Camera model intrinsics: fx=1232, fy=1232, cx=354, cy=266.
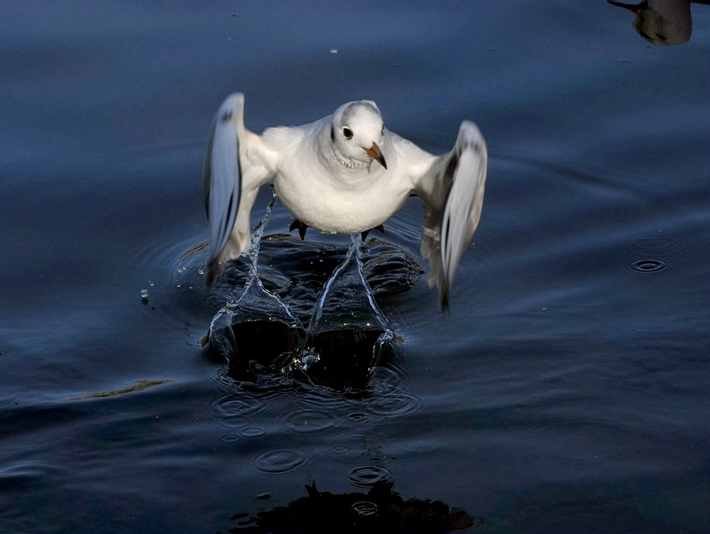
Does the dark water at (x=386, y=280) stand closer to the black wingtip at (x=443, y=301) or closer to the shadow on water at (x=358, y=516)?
the shadow on water at (x=358, y=516)

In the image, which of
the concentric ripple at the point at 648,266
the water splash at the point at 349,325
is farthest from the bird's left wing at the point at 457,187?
the concentric ripple at the point at 648,266

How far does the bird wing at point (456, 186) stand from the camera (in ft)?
16.8

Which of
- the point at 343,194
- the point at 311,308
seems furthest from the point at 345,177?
the point at 311,308

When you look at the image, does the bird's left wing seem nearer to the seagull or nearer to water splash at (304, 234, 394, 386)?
the seagull

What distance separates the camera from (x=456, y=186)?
5.11 meters

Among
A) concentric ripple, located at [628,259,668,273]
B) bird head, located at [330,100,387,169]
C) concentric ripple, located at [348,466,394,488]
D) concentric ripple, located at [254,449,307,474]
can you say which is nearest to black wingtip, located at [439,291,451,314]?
bird head, located at [330,100,387,169]

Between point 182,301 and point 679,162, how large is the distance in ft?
10.3

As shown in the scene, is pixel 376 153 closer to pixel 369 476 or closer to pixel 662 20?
pixel 369 476

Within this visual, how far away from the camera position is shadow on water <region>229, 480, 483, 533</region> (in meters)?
4.80

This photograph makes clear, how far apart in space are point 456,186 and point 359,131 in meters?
0.48

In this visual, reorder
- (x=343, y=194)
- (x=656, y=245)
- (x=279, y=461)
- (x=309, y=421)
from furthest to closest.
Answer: (x=656, y=245) < (x=343, y=194) < (x=309, y=421) < (x=279, y=461)

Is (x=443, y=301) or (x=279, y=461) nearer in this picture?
(x=279, y=461)

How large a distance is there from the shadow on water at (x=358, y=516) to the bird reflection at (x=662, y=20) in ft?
16.5

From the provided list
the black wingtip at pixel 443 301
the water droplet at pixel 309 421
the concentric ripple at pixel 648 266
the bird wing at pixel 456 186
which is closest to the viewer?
the bird wing at pixel 456 186
